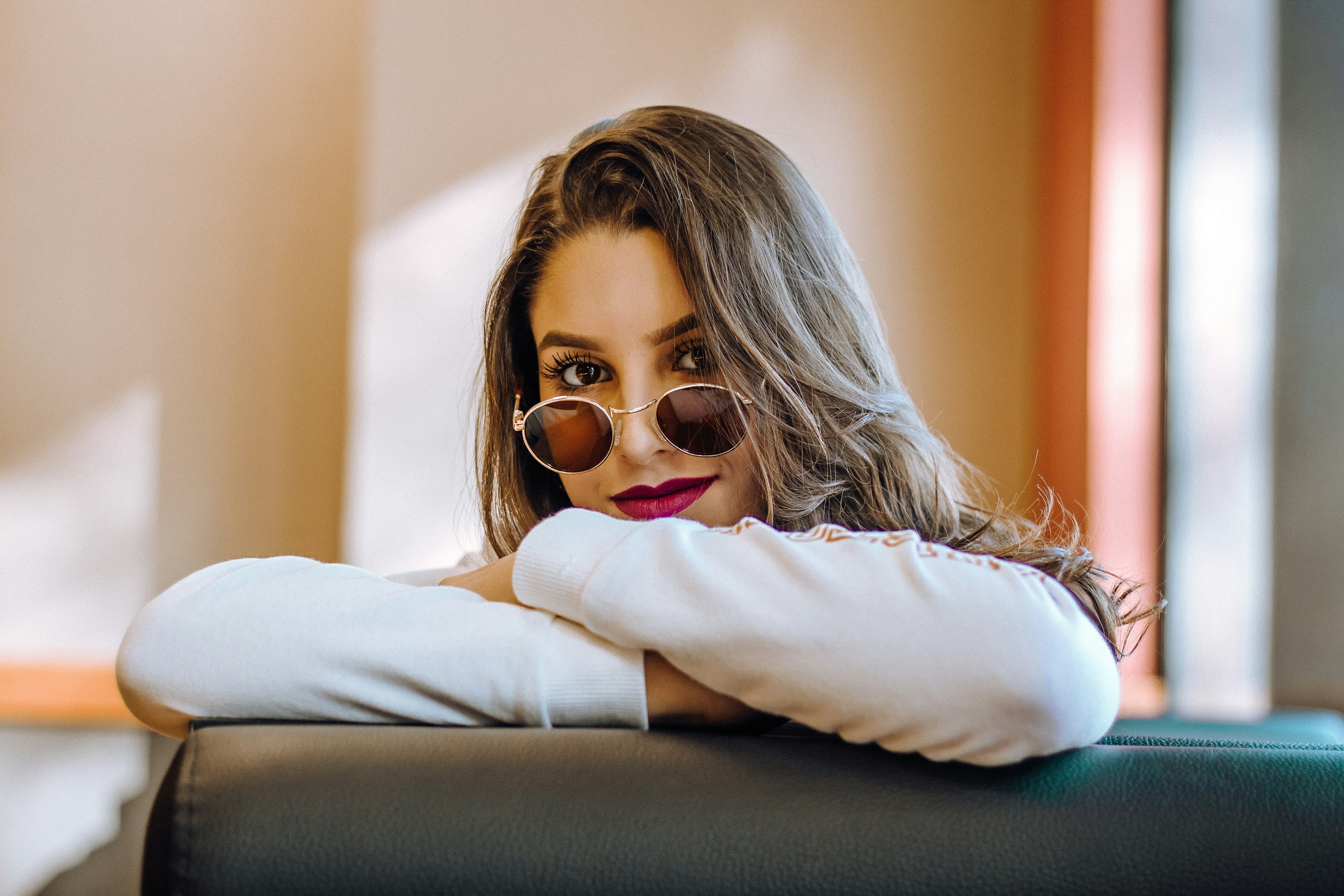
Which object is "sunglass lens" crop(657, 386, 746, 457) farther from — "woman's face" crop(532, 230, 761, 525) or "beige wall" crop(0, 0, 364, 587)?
"beige wall" crop(0, 0, 364, 587)

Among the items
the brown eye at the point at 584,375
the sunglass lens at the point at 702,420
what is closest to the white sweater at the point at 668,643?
the sunglass lens at the point at 702,420

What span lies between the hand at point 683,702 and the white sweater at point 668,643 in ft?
0.04

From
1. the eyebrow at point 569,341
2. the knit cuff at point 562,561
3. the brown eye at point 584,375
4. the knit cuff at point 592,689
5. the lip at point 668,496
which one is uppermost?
the eyebrow at point 569,341

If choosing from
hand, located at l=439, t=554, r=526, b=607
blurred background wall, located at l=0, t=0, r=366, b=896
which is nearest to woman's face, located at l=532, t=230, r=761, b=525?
hand, located at l=439, t=554, r=526, b=607

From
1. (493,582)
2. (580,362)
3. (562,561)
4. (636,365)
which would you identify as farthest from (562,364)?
(562,561)

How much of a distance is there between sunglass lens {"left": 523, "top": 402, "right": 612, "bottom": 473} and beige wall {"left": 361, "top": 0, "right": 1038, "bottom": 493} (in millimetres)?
1591

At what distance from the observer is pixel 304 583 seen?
2.03ft

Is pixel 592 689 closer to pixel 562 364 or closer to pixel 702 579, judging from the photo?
pixel 702 579

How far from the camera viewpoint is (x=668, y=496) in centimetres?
102

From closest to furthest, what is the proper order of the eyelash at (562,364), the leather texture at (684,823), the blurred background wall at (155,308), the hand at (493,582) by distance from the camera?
the leather texture at (684,823) < the hand at (493,582) < the eyelash at (562,364) < the blurred background wall at (155,308)

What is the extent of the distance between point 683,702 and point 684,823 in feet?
0.40

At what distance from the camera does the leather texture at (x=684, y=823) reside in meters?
0.44

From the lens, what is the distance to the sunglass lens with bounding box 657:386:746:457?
931mm

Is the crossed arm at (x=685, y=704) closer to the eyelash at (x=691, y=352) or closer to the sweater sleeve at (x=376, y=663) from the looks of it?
the sweater sleeve at (x=376, y=663)
